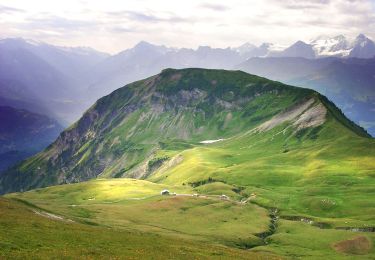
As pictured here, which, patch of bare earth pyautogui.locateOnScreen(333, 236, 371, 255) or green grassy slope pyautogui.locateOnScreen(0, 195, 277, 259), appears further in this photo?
patch of bare earth pyautogui.locateOnScreen(333, 236, 371, 255)

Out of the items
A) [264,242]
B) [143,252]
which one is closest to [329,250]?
[264,242]

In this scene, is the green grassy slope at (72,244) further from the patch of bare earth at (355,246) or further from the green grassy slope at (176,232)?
the patch of bare earth at (355,246)

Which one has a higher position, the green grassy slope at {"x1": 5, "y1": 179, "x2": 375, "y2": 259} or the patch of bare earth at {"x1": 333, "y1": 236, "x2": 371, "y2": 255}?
the green grassy slope at {"x1": 5, "y1": 179, "x2": 375, "y2": 259}

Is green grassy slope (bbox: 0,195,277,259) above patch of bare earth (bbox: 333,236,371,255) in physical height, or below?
above

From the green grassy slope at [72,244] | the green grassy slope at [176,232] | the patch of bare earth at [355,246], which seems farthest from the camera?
the patch of bare earth at [355,246]

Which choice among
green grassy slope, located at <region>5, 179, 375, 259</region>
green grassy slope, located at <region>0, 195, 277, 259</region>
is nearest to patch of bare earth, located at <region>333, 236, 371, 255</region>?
green grassy slope, located at <region>5, 179, 375, 259</region>

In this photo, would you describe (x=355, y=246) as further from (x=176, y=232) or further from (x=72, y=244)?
(x=72, y=244)

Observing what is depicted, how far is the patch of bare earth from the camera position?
10869 cm

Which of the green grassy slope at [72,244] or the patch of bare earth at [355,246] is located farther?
the patch of bare earth at [355,246]

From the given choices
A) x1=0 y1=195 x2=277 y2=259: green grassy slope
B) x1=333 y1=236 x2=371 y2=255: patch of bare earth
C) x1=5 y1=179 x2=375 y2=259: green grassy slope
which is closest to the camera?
x1=0 y1=195 x2=277 y2=259: green grassy slope

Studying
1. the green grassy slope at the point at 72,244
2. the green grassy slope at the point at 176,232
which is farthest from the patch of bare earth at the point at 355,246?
the green grassy slope at the point at 72,244

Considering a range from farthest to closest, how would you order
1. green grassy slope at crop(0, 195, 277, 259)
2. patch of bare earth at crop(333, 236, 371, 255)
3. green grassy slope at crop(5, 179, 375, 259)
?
patch of bare earth at crop(333, 236, 371, 255), green grassy slope at crop(5, 179, 375, 259), green grassy slope at crop(0, 195, 277, 259)

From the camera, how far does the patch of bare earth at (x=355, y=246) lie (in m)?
109

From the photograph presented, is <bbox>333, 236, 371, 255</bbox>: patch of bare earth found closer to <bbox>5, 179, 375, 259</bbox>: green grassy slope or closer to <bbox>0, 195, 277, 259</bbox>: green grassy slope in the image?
<bbox>5, 179, 375, 259</bbox>: green grassy slope
